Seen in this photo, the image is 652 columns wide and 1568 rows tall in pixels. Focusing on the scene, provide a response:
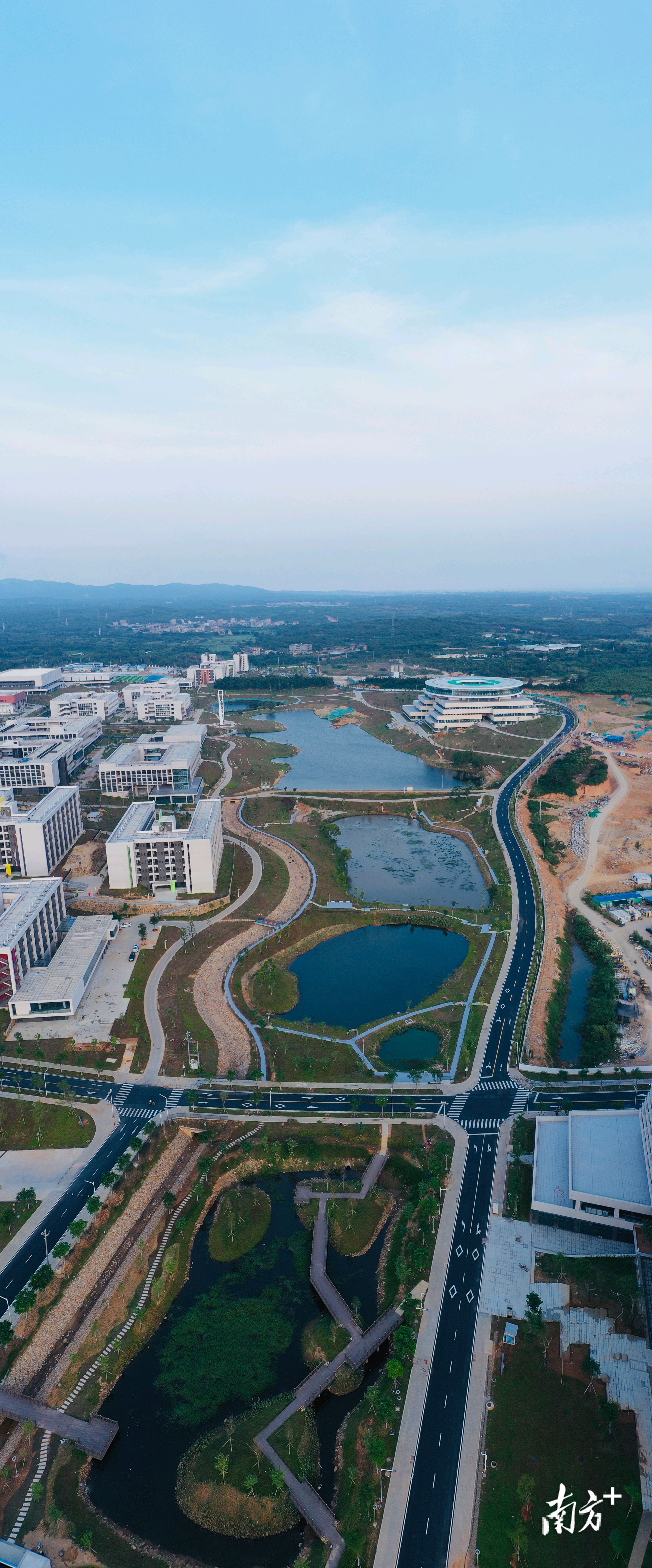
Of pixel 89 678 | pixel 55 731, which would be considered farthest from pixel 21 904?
pixel 89 678

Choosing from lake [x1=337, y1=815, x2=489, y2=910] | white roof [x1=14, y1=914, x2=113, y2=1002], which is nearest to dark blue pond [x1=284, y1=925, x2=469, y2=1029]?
lake [x1=337, y1=815, x2=489, y2=910]

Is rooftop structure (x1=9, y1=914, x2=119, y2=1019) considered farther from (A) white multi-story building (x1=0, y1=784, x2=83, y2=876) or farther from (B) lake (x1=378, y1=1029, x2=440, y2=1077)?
(B) lake (x1=378, y1=1029, x2=440, y2=1077)

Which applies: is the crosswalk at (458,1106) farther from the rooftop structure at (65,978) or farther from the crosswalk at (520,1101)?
the rooftop structure at (65,978)

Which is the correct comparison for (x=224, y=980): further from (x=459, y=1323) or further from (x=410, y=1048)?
(x=459, y=1323)

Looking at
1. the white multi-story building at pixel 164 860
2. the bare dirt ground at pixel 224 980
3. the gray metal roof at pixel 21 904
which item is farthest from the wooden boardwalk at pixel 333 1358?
the white multi-story building at pixel 164 860

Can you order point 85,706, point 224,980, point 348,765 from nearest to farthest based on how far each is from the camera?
point 224,980
point 348,765
point 85,706
